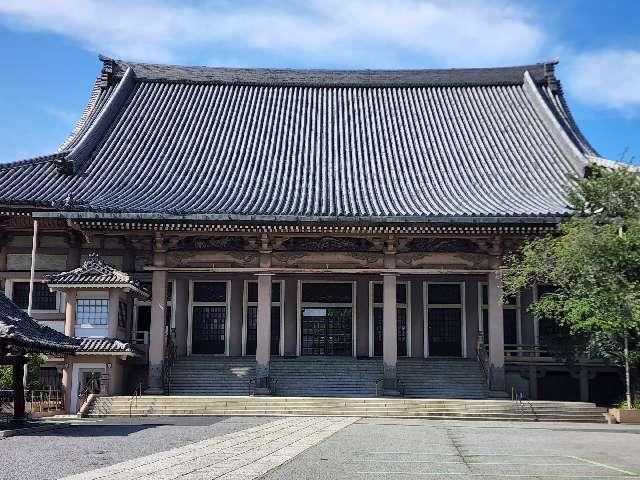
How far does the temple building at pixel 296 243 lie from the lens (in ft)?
74.7

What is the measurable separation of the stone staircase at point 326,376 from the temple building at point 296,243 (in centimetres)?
10

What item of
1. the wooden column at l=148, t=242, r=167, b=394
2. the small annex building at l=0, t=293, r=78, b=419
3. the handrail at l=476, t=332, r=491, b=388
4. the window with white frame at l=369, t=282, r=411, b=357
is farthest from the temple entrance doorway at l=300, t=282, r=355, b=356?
Result: the small annex building at l=0, t=293, r=78, b=419

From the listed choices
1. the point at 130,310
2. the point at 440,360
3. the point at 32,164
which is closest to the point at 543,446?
the point at 440,360

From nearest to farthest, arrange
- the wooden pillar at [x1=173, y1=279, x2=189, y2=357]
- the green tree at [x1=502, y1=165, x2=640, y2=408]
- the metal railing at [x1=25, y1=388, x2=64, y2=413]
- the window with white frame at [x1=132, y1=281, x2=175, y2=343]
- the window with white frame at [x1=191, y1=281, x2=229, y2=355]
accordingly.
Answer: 1. the green tree at [x1=502, y1=165, x2=640, y2=408]
2. the metal railing at [x1=25, y1=388, x2=64, y2=413]
3. the window with white frame at [x1=132, y1=281, x2=175, y2=343]
4. the wooden pillar at [x1=173, y1=279, x2=189, y2=357]
5. the window with white frame at [x1=191, y1=281, x2=229, y2=355]

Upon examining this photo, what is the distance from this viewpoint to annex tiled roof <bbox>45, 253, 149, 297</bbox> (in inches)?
848

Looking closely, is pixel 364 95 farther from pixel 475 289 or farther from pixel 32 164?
pixel 32 164

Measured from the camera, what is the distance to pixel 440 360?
26.0 metres

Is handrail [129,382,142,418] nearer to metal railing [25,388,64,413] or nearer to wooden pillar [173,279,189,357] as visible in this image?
metal railing [25,388,64,413]

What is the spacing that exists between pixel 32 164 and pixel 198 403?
11.3m

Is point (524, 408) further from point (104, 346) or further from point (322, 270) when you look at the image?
point (104, 346)

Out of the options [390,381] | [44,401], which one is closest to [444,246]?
[390,381]

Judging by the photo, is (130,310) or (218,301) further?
(218,301)

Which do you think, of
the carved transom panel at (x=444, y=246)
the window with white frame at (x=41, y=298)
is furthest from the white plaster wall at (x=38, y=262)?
the carved transom panel at (x=444, y=246)

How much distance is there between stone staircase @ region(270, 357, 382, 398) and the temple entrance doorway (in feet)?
2.89
